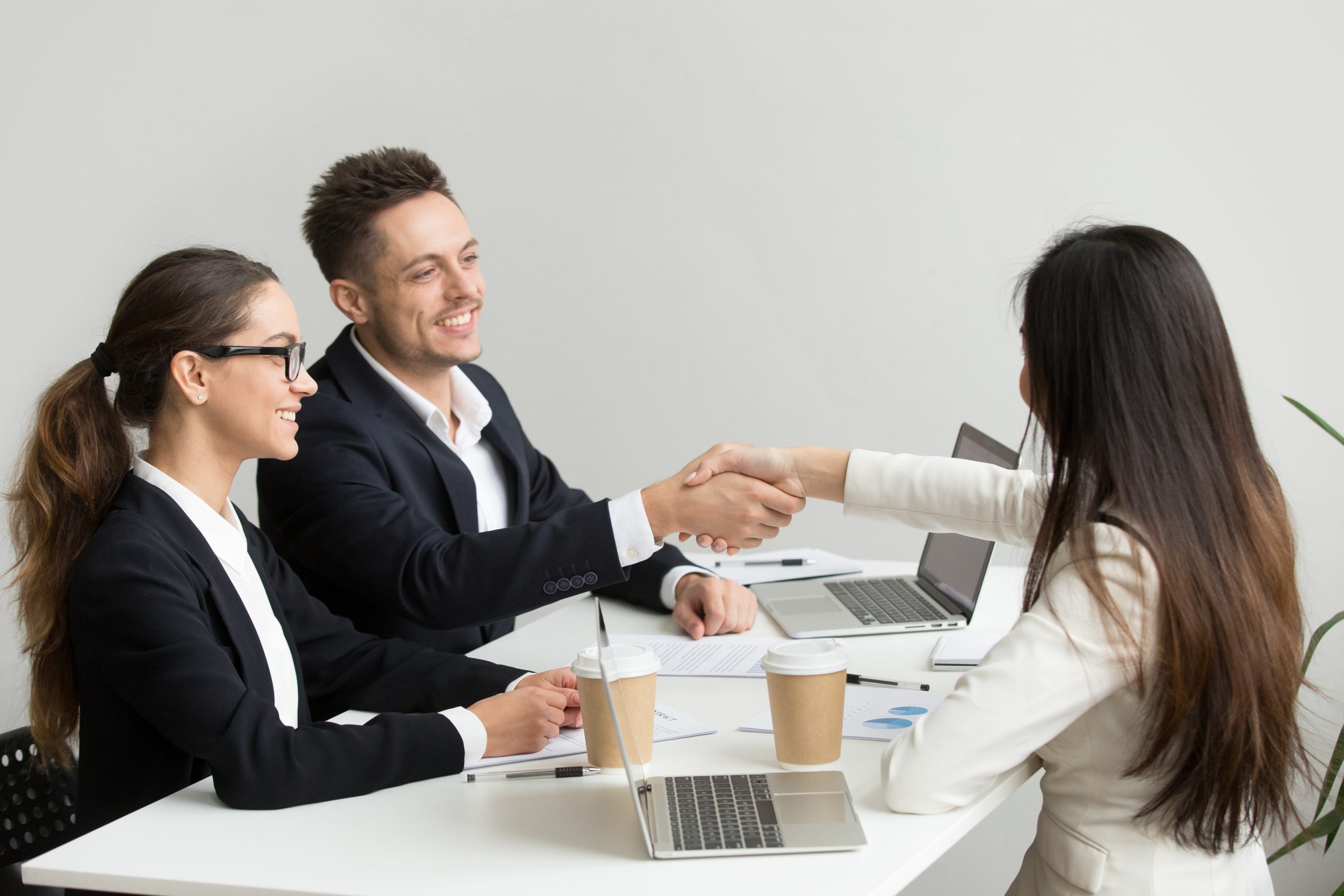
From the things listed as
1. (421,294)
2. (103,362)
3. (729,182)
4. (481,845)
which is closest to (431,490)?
(421,294)

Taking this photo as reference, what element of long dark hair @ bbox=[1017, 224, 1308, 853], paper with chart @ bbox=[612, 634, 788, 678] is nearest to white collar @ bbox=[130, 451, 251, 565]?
paper with chart @ bbox=[612, 634, 788, 678]

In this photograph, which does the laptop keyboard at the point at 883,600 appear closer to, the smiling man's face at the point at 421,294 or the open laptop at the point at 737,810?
the open laptop at the point at 737,810

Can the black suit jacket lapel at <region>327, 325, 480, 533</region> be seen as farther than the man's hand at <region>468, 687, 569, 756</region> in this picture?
Yes

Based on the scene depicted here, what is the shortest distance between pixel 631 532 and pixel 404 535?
39 centimetres

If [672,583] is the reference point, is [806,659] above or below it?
above

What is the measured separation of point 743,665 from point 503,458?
89 centimetres

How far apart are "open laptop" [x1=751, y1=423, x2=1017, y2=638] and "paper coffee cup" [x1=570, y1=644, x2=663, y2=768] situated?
0.61 meters

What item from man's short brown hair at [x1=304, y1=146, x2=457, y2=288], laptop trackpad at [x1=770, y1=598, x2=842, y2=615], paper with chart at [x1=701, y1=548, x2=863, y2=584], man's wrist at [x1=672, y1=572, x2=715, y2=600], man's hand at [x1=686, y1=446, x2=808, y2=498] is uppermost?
man's short brown hair at [x1=304, y1=146, x2=457, y2=288]

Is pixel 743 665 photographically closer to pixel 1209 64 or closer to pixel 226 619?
pixel 226 619

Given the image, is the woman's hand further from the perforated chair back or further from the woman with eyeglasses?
the perforated chair back

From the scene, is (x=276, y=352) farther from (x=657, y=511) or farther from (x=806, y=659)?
(x=806, y=659)

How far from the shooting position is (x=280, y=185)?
3557mm

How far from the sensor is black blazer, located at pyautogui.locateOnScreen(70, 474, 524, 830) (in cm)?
118

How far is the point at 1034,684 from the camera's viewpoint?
40.6 inches
